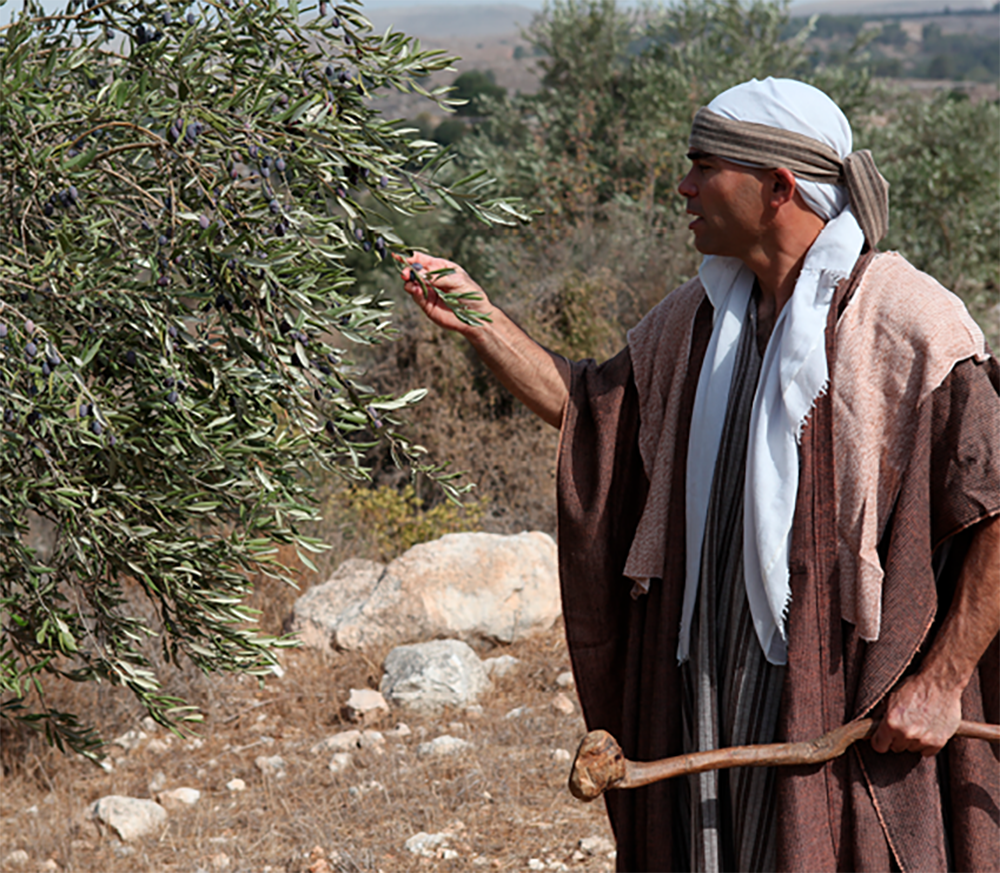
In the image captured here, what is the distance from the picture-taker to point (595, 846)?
12.0ft

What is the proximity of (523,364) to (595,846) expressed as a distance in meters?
2.12

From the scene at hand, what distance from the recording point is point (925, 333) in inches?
73.5

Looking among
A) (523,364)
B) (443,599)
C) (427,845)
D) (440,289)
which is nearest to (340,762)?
(427,845)

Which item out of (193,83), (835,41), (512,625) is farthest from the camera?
(835,41)

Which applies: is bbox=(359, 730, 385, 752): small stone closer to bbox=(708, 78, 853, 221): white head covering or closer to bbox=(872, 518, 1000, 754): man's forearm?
bbox=(872, 518, 1000, 754): man's forearm

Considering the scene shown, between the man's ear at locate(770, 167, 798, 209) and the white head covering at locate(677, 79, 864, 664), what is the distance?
22 millimetres

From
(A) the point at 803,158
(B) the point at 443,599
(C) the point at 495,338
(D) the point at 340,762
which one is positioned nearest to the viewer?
(A) the point at 803,158

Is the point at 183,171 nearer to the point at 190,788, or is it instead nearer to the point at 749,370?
the point at 749,370

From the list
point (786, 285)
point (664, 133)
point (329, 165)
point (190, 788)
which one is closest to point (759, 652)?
point (786, 285)

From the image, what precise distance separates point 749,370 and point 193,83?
1299 millimetres

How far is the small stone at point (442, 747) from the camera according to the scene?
442cm

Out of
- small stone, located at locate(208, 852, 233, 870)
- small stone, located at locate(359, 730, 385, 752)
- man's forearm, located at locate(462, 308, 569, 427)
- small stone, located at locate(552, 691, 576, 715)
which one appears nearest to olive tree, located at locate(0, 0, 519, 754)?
man's forearm, located at locate(462, 308, 569, 427)

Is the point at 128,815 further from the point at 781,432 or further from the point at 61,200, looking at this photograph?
the point at 781,432

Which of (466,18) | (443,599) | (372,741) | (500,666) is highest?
(466,18)
